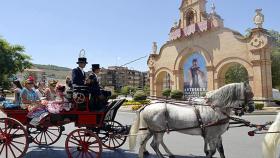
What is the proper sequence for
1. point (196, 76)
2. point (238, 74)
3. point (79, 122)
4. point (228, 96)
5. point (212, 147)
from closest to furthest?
point (212, 147), point (228, 96), point (79, 122), point (196, 76), point (238, 74)

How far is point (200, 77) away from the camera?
3278 centimetres

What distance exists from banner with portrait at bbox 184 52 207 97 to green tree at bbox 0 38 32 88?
23.9 m

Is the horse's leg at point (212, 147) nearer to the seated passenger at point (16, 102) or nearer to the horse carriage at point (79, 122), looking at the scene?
the horse carriage at point (79, 122)

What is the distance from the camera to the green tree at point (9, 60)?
42.0 metres

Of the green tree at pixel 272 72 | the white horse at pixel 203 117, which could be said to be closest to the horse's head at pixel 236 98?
the white horse at pixel 203 117

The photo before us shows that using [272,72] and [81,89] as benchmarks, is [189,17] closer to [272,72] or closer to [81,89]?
[272,72]

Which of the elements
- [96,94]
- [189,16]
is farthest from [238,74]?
[96,94]

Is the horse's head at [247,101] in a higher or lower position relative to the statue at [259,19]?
lower

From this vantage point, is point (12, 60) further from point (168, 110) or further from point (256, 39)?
point (168, 110)

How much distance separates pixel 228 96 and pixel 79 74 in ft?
12.1

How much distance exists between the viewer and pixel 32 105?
27.8 ft

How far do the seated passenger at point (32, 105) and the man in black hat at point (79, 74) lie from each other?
117 cm

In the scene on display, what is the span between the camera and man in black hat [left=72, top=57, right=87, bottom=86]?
26.2 feet

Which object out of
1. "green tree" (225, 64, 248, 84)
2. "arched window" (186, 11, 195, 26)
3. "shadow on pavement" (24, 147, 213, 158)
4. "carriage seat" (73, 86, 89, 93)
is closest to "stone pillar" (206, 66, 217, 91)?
"arched window" (186, 11, 195, 26)
